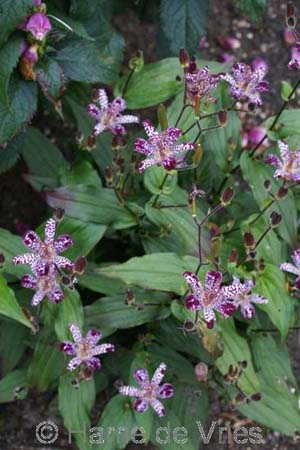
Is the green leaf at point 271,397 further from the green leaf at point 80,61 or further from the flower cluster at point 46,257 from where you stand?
the green leaf at point 80,61

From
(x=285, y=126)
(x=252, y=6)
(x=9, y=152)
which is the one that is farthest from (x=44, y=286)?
(x=252, y=6)

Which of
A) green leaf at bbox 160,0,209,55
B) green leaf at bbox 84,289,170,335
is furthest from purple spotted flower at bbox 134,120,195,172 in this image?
green leaf at bbox 160,0,209,55

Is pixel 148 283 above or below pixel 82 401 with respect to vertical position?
above

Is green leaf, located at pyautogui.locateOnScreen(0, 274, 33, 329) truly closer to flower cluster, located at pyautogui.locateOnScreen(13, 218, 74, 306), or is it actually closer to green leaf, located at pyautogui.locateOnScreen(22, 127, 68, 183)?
flower cluster, located at pyautogui.locateOnScreen(13, 218, 74, 306)

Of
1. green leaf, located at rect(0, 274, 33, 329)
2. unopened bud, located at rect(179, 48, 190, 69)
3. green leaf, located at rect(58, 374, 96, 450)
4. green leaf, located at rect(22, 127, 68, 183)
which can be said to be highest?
green leaf, located at rect(22, 127, 68, 183)

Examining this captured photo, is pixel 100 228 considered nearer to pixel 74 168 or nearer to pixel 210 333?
pixel 74 168

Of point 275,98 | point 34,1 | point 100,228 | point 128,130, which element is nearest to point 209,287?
point 100,228

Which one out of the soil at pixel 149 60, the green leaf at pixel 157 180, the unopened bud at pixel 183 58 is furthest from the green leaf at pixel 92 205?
the soil at pixel 149 60
